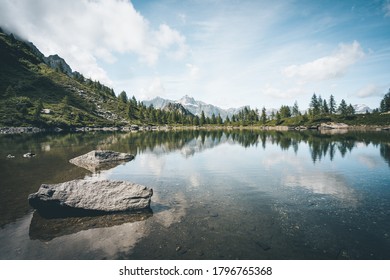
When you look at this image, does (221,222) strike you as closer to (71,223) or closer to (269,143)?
(71,223)

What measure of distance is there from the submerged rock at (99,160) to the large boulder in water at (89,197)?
18.2m

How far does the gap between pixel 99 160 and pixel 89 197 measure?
74.0ft

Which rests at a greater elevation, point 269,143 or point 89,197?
point 89,197

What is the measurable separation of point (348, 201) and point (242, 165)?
767 inches

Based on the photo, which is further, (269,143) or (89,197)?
(269,143)

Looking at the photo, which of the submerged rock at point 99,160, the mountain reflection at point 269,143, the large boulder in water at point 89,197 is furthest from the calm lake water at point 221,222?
the mountain reflection at point 269,143

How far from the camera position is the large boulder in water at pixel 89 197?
18.3 metres

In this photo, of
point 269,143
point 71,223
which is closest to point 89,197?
point 71,223

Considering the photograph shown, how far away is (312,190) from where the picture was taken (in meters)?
25.4

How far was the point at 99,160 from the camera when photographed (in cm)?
4012

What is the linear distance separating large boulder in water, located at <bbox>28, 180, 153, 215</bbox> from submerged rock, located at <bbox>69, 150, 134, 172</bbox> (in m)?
18.2

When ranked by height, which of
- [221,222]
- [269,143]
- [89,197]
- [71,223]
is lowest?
[269,143]

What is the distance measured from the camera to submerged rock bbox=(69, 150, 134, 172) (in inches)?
1503
